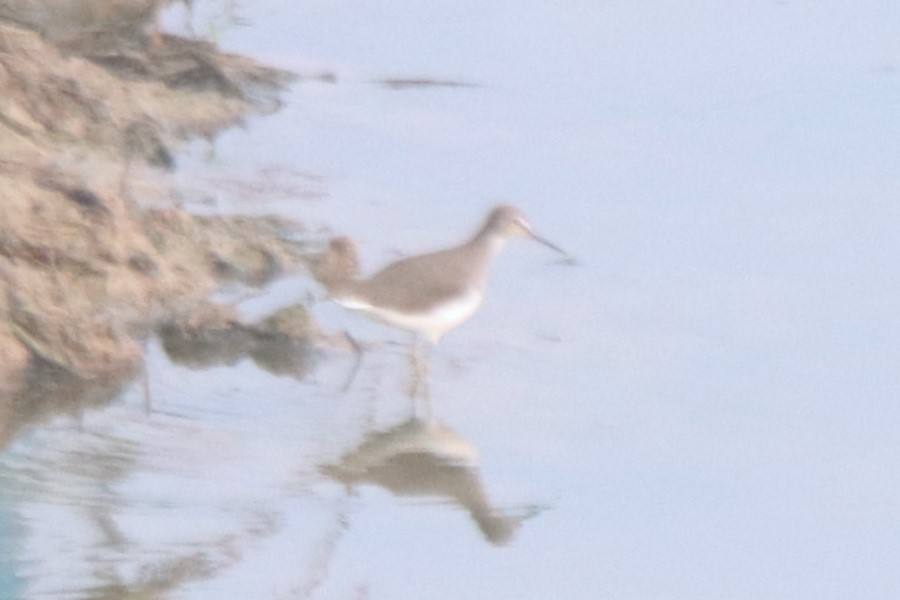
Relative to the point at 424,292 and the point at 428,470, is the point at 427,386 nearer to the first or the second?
the point at 424,292

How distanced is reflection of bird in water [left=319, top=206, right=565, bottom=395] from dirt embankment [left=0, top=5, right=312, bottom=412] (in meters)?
0.61

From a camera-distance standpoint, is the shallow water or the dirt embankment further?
the dirt embankment

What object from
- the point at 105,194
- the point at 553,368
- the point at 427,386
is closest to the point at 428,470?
the point at 427,386

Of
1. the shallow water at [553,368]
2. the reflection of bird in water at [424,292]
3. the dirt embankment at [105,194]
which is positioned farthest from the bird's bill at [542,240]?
the dirt embankment at [105,194]

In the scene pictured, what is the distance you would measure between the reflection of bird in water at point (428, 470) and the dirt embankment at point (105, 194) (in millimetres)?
858

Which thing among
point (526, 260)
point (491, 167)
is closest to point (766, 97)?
point (491, 167)

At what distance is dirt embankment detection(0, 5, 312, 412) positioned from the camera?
6.97 metres

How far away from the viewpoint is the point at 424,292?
743cm

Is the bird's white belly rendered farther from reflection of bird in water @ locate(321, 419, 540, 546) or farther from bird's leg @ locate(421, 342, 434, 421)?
reflection of bird in water @ locate(321, 419, 540, 546)

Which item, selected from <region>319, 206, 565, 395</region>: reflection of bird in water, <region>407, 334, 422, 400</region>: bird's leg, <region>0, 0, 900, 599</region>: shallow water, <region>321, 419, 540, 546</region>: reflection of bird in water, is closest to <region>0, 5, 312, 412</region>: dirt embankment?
<region>0, 0, 900, 599</region>: shallow water

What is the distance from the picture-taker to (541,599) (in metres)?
5.92

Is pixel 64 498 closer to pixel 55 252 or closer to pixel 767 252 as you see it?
pixel 55 252

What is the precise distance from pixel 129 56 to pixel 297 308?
325 cm

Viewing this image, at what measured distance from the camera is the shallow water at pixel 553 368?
239 inches
